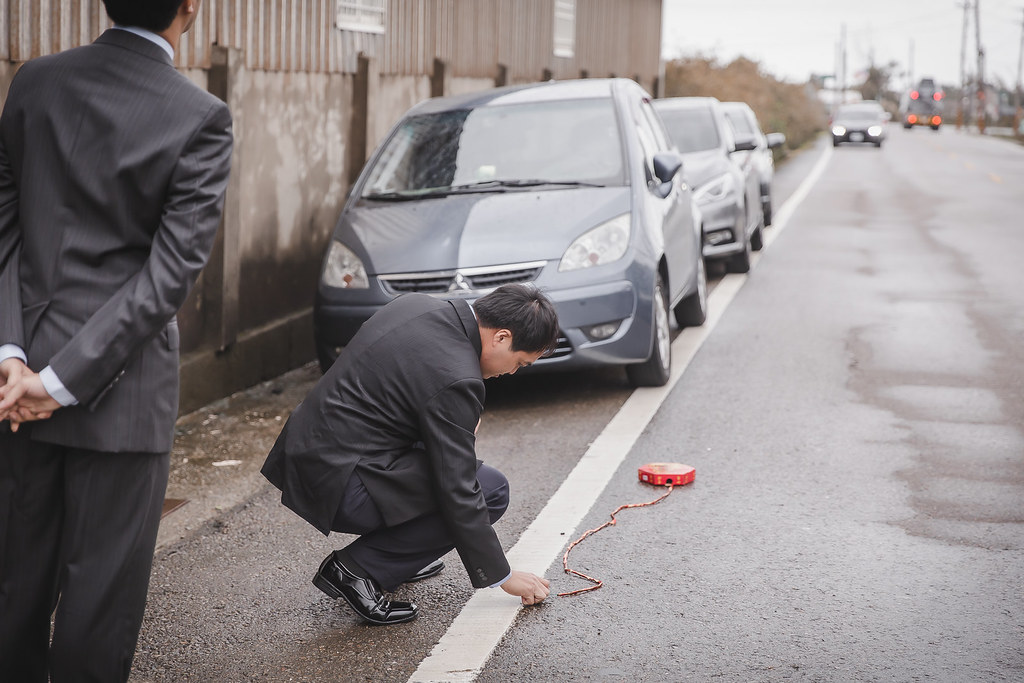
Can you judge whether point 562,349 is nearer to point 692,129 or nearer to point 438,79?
point 438,79

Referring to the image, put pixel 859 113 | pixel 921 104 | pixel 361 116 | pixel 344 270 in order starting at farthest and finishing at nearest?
pixel 921 104
pixel 859 113
pixel 361 116
pixel 344 270

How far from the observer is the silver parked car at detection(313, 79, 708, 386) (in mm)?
7062

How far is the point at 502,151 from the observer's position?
813 cm

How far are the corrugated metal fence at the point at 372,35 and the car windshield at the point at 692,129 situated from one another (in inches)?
99.6

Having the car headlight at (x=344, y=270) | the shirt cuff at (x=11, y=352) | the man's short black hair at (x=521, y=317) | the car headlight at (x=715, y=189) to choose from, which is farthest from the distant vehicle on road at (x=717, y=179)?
the shirt cuff at (x=11, y=352)

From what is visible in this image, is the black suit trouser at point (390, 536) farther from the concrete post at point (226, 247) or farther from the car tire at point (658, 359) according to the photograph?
the concrete post at point (226, 247)

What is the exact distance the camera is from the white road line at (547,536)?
3863 millimetres

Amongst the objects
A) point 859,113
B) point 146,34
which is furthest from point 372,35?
point 859,113

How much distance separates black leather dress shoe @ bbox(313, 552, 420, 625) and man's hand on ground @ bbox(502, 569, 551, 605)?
1.19 feet

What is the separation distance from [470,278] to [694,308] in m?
3.24

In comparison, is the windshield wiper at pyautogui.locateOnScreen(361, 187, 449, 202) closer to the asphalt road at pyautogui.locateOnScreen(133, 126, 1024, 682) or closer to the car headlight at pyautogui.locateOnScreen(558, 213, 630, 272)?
the car headlight at pyautogui.locateOnScreen(558, 213, 630, 272)

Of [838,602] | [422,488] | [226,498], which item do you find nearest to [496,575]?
[422,488]

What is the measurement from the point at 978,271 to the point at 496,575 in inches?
430

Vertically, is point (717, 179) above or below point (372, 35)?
below
